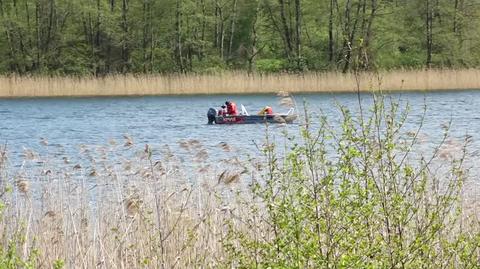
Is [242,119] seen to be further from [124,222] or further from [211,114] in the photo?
[124,222]

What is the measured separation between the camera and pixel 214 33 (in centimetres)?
5372

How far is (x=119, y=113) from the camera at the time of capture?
34375 mm

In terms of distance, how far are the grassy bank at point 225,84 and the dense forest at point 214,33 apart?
10607 mm

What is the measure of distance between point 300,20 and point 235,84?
627 inches

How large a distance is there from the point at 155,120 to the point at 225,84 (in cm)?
714

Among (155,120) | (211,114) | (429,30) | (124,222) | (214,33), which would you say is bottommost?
(155,120)

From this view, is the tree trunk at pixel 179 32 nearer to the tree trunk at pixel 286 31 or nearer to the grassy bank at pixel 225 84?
the tree trunk at pixel 286 31

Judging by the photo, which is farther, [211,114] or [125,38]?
[125,38]

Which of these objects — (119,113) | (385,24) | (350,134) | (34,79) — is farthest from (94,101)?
(350,134)

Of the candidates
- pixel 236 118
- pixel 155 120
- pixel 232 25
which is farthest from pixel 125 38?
pixel 236 118

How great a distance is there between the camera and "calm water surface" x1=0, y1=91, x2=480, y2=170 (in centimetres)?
2325

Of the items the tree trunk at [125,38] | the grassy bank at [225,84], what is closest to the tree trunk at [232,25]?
the tree trunk at [125,38]

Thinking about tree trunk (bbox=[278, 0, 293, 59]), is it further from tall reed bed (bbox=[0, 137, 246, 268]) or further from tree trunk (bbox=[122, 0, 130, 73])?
tall reed bed (bbox=[0, 137, 246, 268])

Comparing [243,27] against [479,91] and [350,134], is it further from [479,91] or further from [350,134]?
[350,134]
